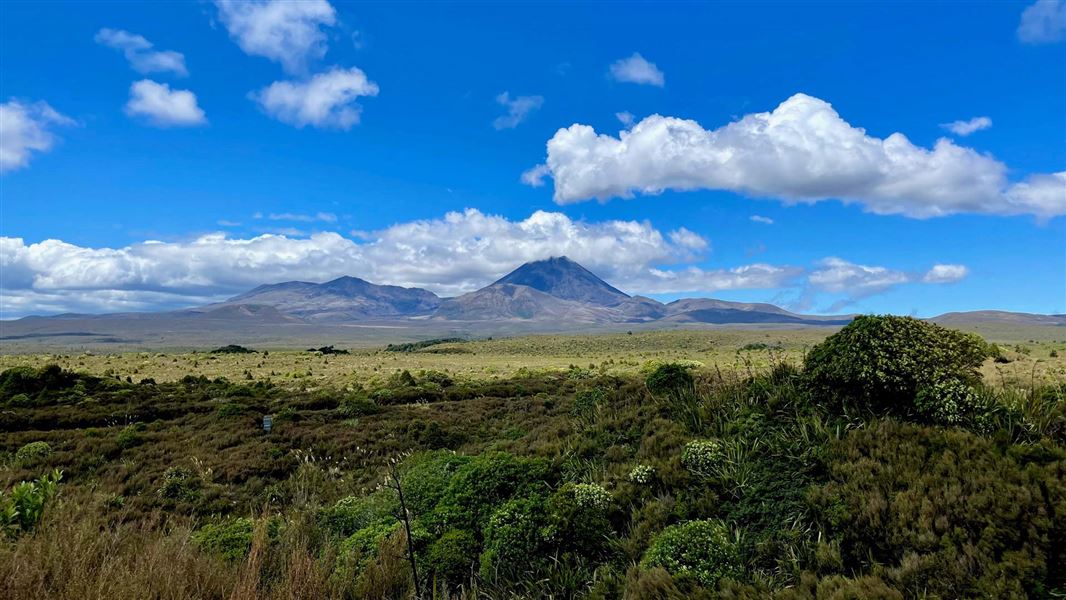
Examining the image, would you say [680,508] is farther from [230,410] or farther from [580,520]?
[230,410]

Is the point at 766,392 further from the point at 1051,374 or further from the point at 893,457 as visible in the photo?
the point at 1051,374

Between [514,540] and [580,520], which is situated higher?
[580,520]

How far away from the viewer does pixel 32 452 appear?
14.2m

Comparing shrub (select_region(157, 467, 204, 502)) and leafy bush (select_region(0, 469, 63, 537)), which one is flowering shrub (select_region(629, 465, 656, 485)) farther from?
shrub (select_region(157, 467, 204, 502))

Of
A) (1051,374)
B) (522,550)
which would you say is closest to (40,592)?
(522,550)

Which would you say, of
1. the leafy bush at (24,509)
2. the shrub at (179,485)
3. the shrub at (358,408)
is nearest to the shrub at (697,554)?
the leafy bush at (24,509)

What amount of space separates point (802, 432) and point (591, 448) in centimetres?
358

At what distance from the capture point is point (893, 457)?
614 centimetres

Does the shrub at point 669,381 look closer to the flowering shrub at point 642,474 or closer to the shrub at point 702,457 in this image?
the shrub at point 702,457

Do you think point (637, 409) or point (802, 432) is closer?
point (802, 432)

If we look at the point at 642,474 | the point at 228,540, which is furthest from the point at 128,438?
the point at 642,474

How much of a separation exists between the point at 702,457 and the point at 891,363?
118 inches

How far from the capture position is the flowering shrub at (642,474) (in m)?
7.32

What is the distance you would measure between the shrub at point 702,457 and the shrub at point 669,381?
3.40 metres
